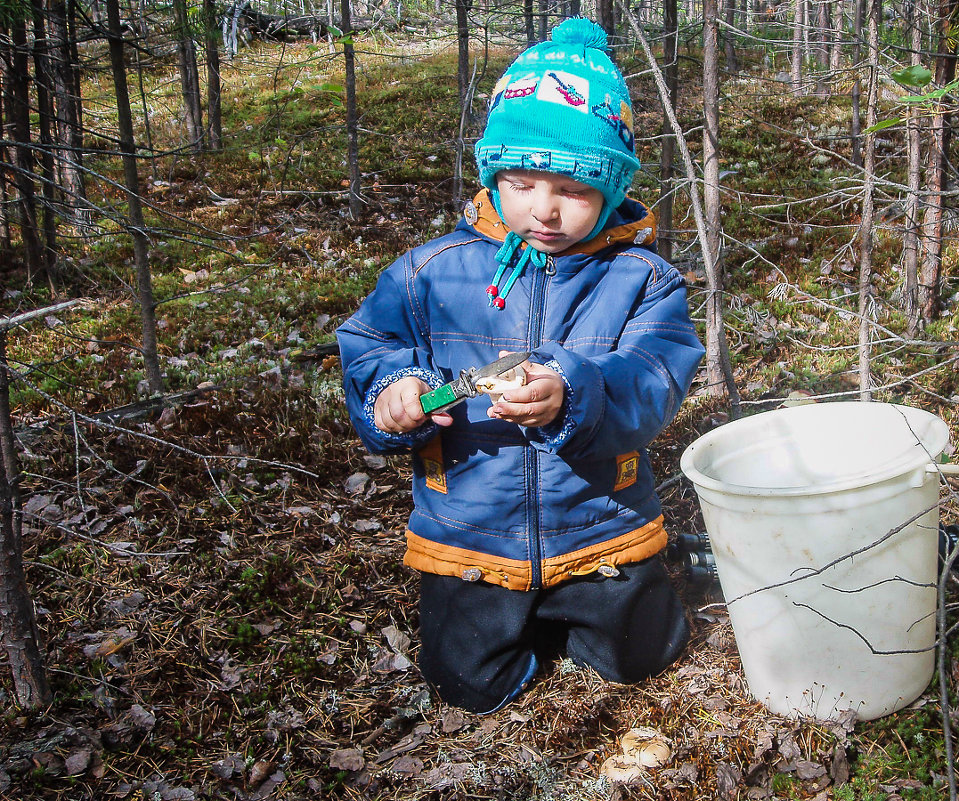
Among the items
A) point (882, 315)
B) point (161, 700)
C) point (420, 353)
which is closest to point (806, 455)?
point (420, 353)

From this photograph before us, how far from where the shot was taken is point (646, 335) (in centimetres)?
287

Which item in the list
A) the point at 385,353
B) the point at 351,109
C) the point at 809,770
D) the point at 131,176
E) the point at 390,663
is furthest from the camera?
the point at 351,109

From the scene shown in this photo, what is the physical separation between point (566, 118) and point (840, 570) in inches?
72.2

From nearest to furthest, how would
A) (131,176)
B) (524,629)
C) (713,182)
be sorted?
(524,629) < (713,182) < (131,176)

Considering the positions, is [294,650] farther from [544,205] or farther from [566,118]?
[566,118]

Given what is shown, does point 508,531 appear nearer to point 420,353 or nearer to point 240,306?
point 420,353

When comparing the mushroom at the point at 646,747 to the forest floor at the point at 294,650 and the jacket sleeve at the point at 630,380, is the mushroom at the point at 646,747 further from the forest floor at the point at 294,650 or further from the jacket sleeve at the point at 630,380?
the jacket sleeve at the point at 630,380

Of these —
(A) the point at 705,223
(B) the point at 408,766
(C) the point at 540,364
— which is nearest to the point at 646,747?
(B) the point at 408,766

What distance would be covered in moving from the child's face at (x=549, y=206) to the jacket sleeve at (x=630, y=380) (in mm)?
388

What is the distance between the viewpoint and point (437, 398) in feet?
8.38

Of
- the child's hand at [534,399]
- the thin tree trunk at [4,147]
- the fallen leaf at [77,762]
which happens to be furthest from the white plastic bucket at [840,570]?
the thin tree trunk at [4,147]

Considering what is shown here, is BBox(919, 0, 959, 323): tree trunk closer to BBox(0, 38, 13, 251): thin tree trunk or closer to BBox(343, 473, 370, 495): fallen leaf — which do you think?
BBox(343, 473, 370, 495): fallen leaf

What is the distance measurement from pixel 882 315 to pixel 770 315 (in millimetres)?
883

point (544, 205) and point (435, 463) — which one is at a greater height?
point (544, 205)
